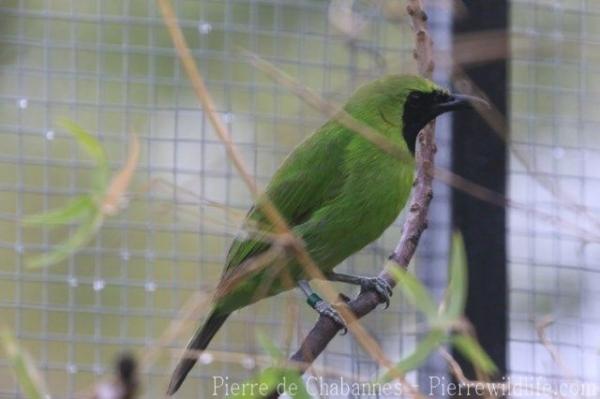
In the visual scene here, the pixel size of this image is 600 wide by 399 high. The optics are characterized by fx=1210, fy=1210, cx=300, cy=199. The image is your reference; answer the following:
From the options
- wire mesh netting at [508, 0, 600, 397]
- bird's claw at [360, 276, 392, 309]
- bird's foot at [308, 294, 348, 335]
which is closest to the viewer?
bird's foot at [308, 294, 348, 335]

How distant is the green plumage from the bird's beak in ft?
0.08

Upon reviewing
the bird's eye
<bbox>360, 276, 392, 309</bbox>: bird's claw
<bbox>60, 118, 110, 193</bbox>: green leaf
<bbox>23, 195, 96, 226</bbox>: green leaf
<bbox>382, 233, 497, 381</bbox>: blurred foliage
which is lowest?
<bbox>360, 276, 392, 309</bbox>: bird's claw

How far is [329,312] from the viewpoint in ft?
5.49

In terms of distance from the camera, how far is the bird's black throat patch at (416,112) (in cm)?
197

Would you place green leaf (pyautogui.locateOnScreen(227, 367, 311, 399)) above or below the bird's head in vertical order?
below

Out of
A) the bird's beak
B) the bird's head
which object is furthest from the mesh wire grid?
the bird's beak

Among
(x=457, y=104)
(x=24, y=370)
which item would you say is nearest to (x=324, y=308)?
(x=457, y=104)

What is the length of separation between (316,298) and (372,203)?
0.18 meters

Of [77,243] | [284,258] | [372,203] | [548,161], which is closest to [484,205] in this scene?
[372,203]

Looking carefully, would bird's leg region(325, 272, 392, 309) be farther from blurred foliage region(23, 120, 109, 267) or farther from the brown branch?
blurred foliage region(23, 120, 109, 267)

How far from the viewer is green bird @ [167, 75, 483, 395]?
74.7 inches

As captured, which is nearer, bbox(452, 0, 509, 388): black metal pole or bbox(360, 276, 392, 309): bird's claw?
bbox(360, 276, 392, 309): bird's claw

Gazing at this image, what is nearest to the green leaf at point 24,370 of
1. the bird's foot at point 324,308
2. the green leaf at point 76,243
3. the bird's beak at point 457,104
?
the green leaf at point 76,243

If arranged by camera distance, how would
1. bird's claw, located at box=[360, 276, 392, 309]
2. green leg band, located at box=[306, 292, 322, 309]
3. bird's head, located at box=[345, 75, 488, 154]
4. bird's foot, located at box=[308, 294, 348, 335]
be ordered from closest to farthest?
bird's foot, located at box=[308, 294, 348, 335] → bird's claw, located at box=[360, 276, 392, 309] → green leg band, located at box=[306, 292, 322, 309] → bird's head, located at box=[345, 75, 488, 154]
